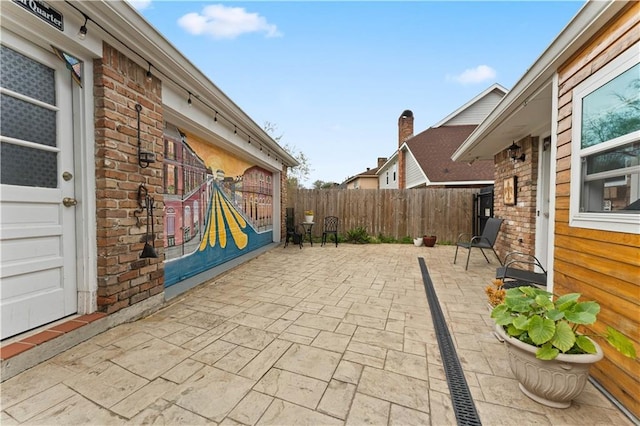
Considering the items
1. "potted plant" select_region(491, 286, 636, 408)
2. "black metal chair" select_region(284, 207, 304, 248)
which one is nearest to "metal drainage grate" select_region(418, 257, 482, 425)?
"potted plant" select_region(491, 286, 636, 408)

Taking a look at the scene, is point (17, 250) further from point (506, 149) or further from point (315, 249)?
point (506, 149)

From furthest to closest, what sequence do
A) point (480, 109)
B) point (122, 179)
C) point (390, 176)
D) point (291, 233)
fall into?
point (390, 176) < point (480, 109) < point (291, 233) < point (122, 179)

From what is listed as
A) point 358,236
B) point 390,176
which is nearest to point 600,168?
point 358,236

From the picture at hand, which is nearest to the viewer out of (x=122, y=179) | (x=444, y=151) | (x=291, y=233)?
(x=122, y=179)

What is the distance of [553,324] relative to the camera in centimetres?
131

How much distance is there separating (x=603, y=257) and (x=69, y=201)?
366 centimetres

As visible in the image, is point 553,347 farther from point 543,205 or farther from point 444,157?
point 444,157

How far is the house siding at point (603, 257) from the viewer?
1.37 metres

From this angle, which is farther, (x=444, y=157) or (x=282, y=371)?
(x=444, y=157)

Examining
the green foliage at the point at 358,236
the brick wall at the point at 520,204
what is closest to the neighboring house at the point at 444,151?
the green foliage at the point at 358,236

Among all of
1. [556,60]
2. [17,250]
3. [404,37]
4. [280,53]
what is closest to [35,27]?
[17,250]

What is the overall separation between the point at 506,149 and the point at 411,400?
5291mm

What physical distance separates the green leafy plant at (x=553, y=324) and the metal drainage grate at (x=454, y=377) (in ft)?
1.40

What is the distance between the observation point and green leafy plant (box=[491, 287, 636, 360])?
125 cm
